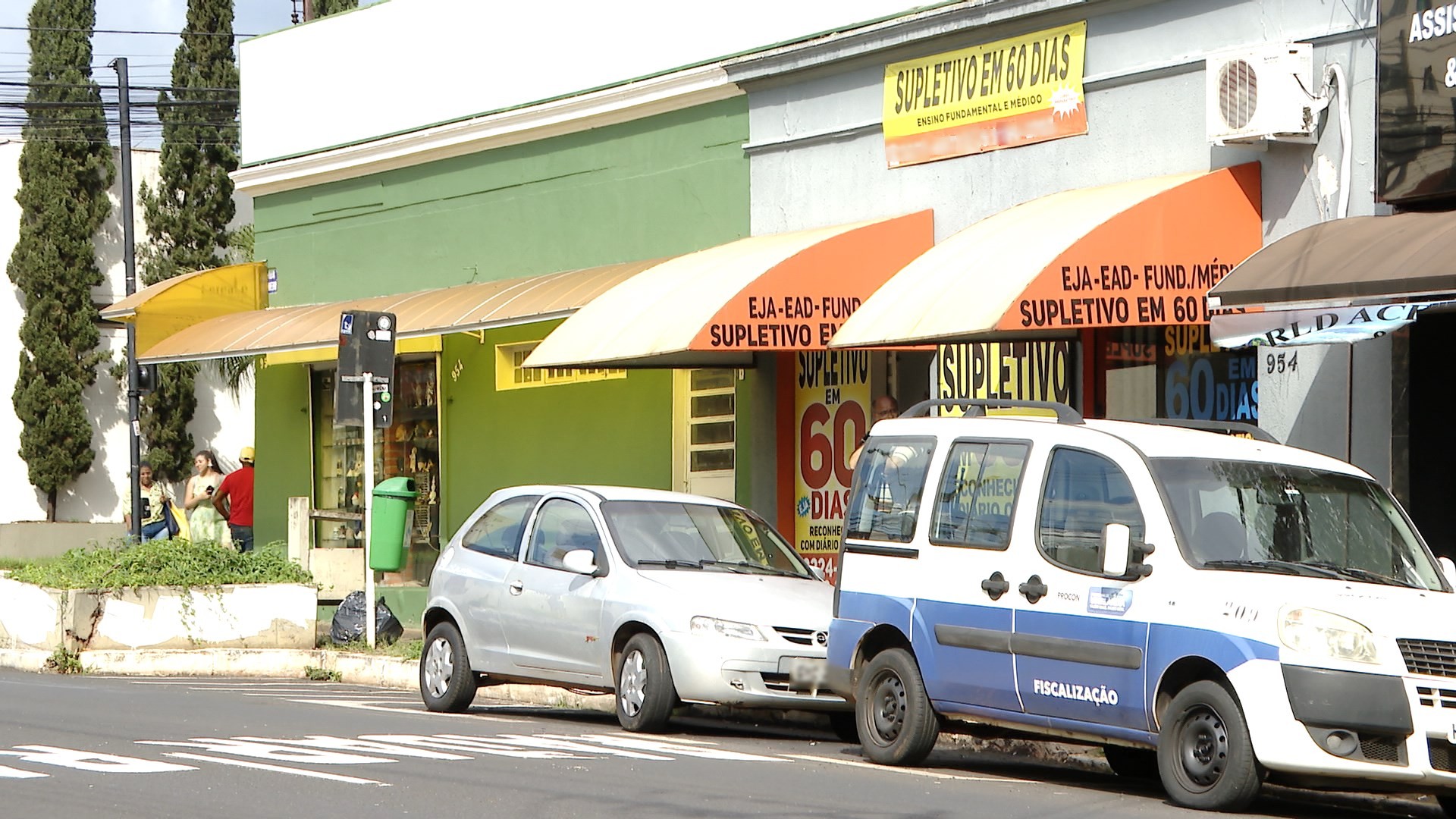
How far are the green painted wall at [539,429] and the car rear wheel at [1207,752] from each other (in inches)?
410

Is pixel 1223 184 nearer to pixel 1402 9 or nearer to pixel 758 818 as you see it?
pixel 1402 9

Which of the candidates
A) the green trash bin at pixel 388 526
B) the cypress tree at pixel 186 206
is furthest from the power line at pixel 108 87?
the green trash bin at pixel 388 526

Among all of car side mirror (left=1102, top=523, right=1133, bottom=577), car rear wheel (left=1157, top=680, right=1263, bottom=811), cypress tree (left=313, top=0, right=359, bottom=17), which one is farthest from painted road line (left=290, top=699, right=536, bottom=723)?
cypress tree (left=313, top=0, right=359, bottom=17)

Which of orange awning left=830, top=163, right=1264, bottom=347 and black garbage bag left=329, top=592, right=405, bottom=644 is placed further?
black garbage bag left=329, top=592, right=405, bottom=644

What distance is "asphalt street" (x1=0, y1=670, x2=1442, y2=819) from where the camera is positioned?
8.78 m

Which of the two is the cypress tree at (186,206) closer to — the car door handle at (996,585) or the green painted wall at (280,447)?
the green painted wall at (280,447)

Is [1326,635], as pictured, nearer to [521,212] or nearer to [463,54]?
[521,212]

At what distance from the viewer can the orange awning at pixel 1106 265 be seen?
44.2 ft

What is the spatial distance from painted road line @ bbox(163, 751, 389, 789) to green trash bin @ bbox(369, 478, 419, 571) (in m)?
7.85

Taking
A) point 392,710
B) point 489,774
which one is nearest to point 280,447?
point 392,710

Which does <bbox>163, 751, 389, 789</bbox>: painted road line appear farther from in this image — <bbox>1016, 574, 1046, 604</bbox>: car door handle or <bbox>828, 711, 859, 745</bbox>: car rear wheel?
<bbox>828, 711, 859, 745</bbox>: car rear wheel

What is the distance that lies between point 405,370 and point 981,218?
8.76 metres

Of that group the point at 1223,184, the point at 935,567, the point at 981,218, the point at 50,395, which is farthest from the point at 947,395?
the point at 50,395

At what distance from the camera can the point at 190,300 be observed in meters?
24.0
